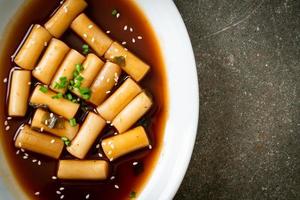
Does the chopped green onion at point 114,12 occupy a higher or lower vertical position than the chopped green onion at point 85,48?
higher

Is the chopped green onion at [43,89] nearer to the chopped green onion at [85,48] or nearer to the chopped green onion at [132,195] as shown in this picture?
the chopped green onion at [85,48]

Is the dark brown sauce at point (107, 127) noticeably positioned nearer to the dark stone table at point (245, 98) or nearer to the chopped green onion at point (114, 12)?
the chopped green onion at point (114, 12)

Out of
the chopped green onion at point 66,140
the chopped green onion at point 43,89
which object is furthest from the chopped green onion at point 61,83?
the chopped green onion at point 66,140

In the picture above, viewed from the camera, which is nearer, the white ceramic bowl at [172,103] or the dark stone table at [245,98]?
the white ceramic bowl at [172,103]

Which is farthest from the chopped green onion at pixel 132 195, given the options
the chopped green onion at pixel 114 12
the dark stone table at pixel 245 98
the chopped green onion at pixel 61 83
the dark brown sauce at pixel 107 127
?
the chopped green onion at pixel 114 12

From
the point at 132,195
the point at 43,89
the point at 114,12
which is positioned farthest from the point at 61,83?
the point at 132,195

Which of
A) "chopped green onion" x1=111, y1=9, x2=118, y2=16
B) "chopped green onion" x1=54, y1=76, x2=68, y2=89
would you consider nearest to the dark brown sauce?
"chopped green onion" x1=111, y1=9, x2=118, y2=16

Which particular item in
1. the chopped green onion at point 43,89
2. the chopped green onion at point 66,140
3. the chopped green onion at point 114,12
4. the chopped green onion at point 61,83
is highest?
the chopped green onion at point 114,12
